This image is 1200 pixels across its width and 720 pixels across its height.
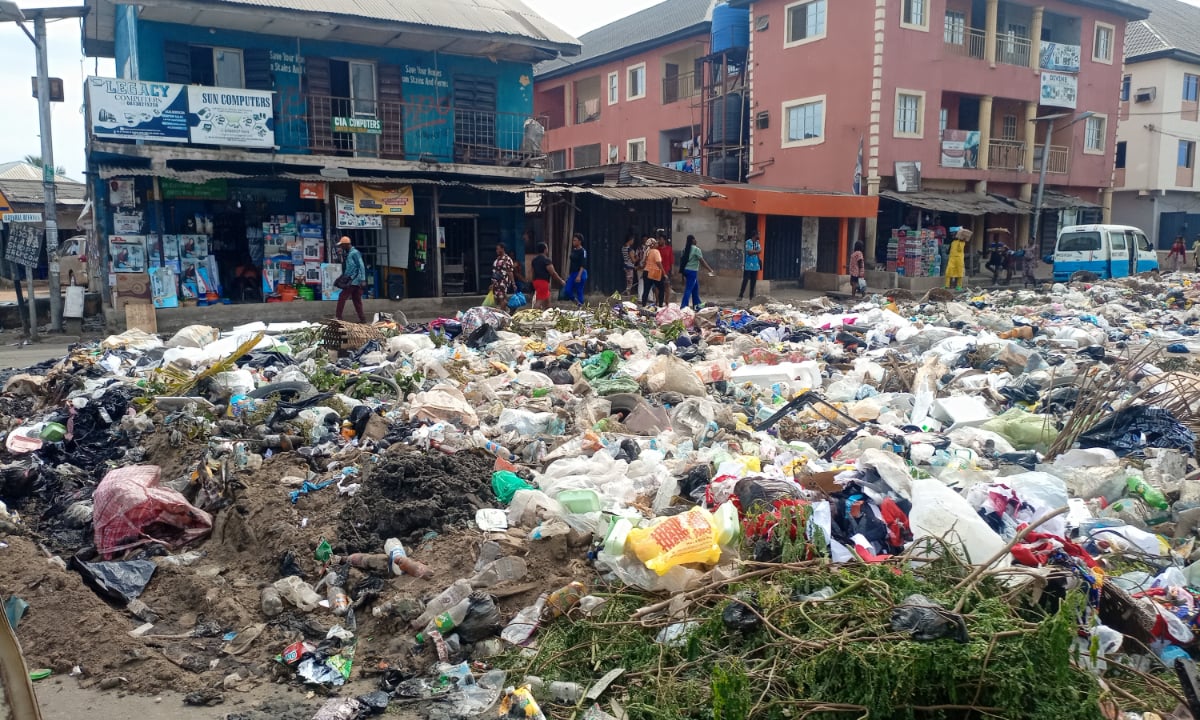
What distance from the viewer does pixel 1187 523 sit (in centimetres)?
446

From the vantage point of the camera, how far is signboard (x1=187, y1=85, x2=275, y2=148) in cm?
1457

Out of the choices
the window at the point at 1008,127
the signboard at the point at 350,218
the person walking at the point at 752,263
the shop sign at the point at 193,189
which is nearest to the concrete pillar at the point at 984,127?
the window at the point at 1008,127

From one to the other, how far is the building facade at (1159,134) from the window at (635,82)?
17040mm

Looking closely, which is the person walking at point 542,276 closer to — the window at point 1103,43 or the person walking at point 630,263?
the person walking at point 630,263

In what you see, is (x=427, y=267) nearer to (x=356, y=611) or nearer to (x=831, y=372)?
(x=831, y=372)

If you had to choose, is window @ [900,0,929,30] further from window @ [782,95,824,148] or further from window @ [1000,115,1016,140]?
window @ [1000,115,1016,140]

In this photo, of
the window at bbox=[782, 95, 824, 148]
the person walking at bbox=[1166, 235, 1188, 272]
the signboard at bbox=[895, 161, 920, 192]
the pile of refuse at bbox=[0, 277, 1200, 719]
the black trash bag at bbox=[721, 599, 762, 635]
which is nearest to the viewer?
the pile of refuse at bbox=[0, 277, 1200, 719]

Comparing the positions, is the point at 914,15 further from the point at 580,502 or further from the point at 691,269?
the point at 580,502

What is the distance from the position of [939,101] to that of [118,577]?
23537 millimetres

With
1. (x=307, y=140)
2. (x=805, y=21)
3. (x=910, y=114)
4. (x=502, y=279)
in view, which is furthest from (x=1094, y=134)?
(x=307, y=140)

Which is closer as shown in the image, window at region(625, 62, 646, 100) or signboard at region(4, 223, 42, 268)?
signboard at region(4, 223, 42, 268)

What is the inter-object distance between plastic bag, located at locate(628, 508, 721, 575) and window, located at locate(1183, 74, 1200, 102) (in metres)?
35.8

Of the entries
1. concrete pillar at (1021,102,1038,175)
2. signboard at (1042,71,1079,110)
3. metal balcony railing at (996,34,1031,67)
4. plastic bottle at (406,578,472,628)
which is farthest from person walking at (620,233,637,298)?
signboard at (1042,71,1079,110)

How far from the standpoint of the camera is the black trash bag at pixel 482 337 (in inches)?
399
